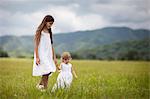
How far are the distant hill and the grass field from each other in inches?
8.9

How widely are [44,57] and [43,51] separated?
0.06 m

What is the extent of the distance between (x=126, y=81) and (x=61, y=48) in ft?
2.60

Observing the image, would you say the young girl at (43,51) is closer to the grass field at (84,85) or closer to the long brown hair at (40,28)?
the long brown hair at (40,28)

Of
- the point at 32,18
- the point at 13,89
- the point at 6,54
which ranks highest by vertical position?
the point at 32,18

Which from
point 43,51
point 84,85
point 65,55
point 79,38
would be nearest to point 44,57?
point 43,51

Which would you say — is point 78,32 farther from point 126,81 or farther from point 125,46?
point 125,46

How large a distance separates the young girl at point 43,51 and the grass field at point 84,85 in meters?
0.19

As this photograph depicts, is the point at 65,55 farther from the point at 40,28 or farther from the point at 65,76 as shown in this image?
the point at 40,28

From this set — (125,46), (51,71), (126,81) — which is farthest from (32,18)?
(125,46)

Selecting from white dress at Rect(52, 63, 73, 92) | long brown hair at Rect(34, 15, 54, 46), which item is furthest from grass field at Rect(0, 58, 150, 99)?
long brown hair at Rect(34, 15, 54, 46)

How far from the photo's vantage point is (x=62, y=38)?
5434 mm

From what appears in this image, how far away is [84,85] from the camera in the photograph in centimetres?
542

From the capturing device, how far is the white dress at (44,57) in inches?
200

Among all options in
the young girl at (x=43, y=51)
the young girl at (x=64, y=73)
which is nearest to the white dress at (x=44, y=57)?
the young girl at (x=43, y=51)
